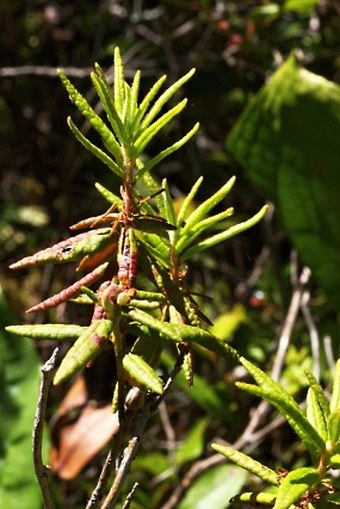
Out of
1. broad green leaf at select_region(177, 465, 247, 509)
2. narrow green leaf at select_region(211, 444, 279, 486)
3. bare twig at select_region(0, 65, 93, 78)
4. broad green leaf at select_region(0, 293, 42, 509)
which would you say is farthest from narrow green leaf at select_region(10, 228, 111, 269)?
bare twig at select_region(0, 65, 93, 78)

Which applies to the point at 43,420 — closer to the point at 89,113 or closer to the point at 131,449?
the point at 131,449

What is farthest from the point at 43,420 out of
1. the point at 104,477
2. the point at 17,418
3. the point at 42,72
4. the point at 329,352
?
the point at 42,72

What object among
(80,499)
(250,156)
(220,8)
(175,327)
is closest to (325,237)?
(250,156)

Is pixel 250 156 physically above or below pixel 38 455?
above

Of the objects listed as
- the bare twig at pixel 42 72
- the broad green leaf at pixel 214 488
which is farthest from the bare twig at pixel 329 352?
the bare twig at pixel 42 72

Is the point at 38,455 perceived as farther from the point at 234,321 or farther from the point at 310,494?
the point at 234,321
